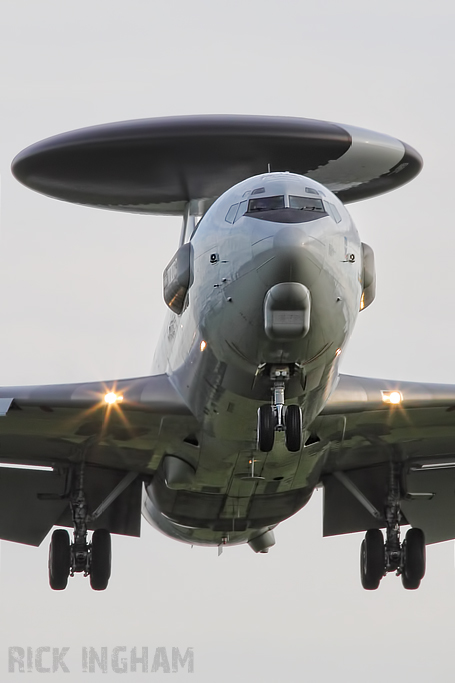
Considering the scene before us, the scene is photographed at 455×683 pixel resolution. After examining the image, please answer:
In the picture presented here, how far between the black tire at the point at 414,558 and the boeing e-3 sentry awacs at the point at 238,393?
0.11ft

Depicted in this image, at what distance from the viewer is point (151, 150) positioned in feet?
A: 89.5

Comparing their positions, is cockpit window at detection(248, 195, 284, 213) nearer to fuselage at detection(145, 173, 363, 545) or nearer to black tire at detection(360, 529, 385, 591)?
fuselage at detection(145, 173, 363, 545)

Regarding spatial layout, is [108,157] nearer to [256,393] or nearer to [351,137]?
[351,137]

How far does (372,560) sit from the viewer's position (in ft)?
91.8

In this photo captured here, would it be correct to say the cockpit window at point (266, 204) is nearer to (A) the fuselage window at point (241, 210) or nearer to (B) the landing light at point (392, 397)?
(A) the fuselage window at point (241, 210)

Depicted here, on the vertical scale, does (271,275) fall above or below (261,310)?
above

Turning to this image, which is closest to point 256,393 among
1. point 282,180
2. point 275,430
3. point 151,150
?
point 275,430

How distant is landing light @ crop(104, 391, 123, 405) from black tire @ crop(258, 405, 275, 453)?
143 inches

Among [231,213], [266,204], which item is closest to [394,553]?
[231,213]

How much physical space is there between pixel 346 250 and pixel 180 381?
478 centimetres

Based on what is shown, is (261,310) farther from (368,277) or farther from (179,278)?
(179,278)

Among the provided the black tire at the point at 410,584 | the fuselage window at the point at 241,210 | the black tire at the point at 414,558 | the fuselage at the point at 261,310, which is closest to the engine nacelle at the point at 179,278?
the fuselage at the point at 261,310

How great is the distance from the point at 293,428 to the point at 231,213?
359cm

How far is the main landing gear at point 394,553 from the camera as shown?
27.7 metres
